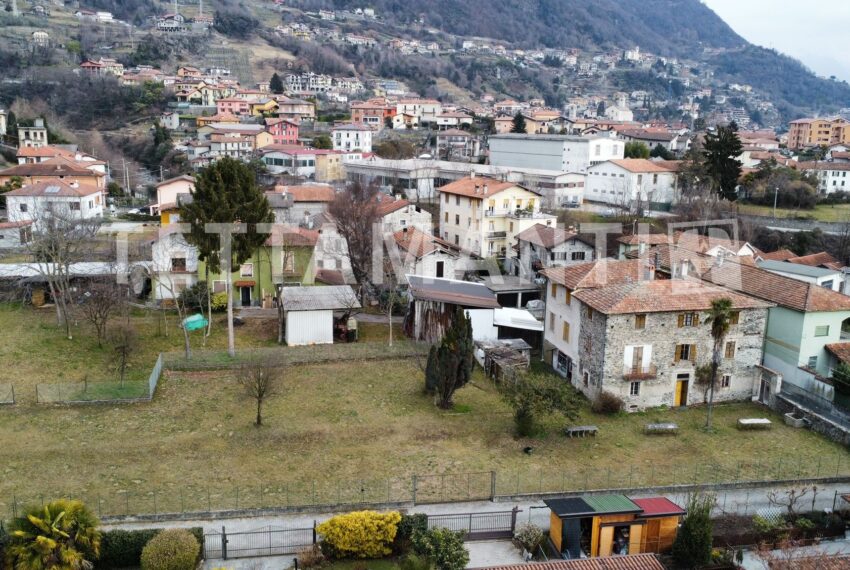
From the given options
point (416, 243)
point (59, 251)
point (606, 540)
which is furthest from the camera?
point (416, 243)

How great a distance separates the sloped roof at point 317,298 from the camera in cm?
2835

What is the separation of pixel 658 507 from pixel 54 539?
12.4 metres

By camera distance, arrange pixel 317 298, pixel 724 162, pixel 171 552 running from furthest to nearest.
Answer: pixel 724 162, pixel 317 298, pixel 171 552

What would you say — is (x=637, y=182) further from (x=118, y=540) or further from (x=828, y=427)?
(x=118, y=540)

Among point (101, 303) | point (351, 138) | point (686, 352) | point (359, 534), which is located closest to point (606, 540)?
point (359, 534)

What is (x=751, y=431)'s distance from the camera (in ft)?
72.6

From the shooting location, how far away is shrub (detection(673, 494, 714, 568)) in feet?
48.2

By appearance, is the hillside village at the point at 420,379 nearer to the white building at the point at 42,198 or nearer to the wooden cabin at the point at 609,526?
the wooden cabin at the point at 609,526

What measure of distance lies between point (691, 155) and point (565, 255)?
29.3 m

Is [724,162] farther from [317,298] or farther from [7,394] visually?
[7,394]

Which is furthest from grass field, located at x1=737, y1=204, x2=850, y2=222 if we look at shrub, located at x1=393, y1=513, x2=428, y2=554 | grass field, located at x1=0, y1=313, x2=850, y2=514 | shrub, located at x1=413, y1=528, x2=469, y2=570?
shrub, located at x1=413, y1=528, x2=469, y2=570

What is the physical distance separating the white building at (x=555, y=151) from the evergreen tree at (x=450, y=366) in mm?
41033

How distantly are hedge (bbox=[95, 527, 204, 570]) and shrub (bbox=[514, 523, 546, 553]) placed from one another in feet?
25.1

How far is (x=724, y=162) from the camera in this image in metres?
52.3
